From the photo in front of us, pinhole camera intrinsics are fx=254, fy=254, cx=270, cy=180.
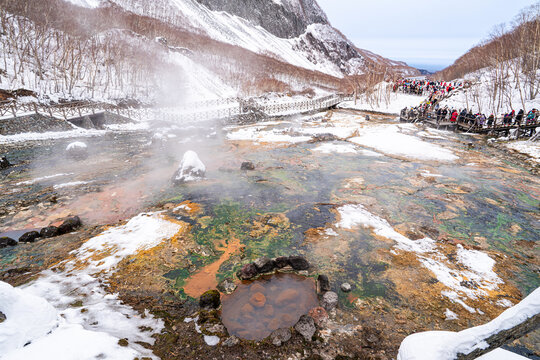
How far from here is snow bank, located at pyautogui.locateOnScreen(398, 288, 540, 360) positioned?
76.2 inches

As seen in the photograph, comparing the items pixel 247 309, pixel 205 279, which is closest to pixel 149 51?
pixel 205 279

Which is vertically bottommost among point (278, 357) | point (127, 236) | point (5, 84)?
point (278, 357)

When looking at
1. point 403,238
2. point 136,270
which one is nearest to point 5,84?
Result: point 136,270

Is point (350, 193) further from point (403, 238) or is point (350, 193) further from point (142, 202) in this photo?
point (142, 202)

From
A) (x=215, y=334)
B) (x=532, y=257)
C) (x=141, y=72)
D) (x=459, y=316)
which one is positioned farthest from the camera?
(x=141, y=72)

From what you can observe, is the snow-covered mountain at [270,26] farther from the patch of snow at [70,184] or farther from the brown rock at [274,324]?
the brown rock at [274,324]

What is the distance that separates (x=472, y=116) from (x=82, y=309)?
30.9 meters

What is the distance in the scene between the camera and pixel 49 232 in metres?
7.38

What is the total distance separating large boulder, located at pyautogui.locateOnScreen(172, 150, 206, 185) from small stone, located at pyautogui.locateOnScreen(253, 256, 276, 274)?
6658 millimetres

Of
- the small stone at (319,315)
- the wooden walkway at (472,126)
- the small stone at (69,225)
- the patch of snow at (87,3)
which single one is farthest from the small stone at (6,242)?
the patch of snow at (87,3)

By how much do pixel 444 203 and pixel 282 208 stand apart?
627 cm

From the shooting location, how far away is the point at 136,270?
234 inches

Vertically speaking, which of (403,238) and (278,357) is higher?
(403,238)

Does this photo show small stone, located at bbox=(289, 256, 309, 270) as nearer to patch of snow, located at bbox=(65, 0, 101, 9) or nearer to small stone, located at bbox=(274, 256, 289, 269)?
small stone, located at bbox=(274, 256, 289, 269)
